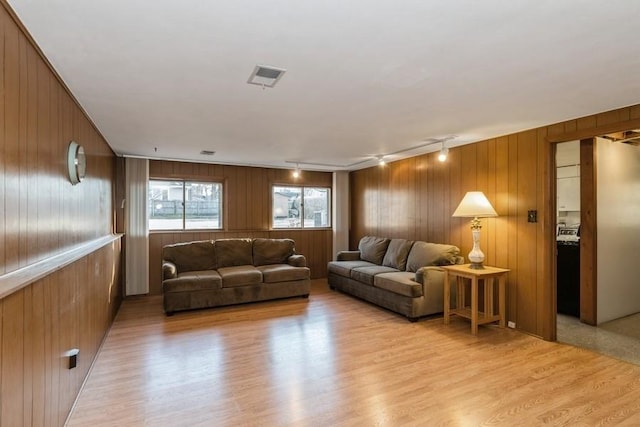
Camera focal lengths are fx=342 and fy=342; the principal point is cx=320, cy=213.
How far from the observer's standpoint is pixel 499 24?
65.4 inches

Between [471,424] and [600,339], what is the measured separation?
8.14ft

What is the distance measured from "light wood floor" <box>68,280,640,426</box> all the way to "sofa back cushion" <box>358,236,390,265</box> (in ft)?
5.35

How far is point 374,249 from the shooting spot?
19.0 ft

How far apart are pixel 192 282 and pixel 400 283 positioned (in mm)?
2742

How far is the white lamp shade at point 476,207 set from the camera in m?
3.87

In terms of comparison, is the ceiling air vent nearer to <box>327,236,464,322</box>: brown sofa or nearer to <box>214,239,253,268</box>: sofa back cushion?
<box>327,236,464,322</box>: brown sofa

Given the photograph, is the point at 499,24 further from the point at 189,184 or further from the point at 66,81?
the point at 189,184

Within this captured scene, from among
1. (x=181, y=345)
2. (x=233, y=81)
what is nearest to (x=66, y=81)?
(x=233, y=81)

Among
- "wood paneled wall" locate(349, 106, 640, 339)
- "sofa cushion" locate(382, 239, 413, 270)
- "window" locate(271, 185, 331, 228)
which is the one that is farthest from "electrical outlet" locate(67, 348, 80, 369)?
"window" locate(271, 185, 331, 228)

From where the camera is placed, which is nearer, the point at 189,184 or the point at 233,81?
the point at 233,81

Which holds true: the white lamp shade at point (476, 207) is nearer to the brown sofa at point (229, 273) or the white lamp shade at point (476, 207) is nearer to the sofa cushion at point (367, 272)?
the sofa cushion at point (367, 272)

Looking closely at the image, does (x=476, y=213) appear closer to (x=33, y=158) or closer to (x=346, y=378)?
(x=346, y=378)

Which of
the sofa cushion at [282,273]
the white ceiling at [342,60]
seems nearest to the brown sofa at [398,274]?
the sofa cushion at [282,273]

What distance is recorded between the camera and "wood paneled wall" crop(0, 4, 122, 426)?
1.46 meters
